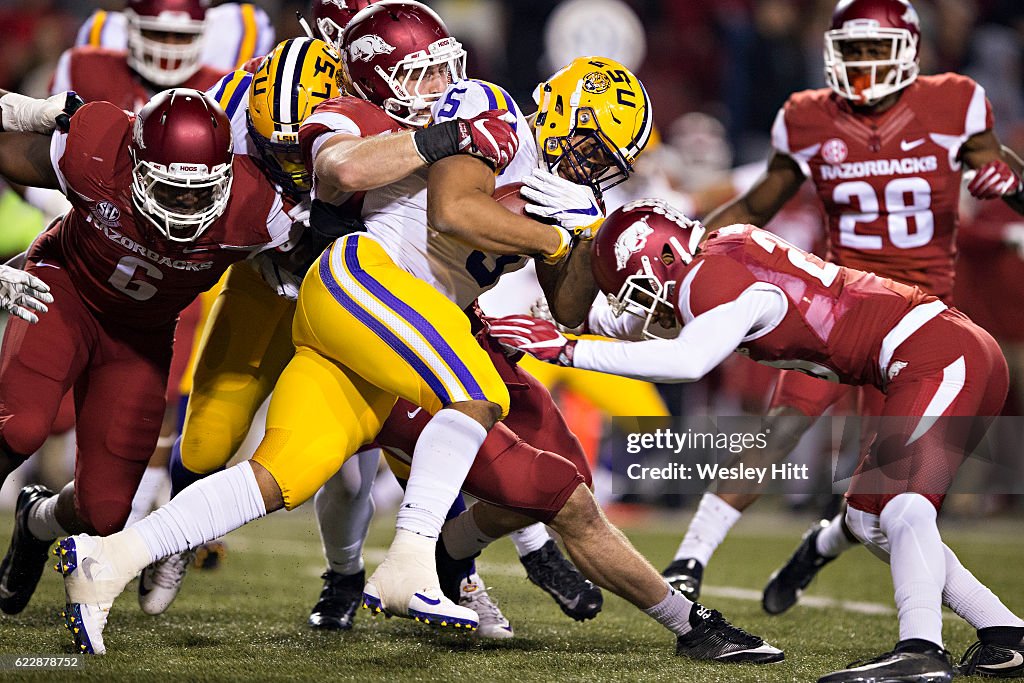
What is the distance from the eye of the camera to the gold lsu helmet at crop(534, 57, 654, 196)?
3.61 metres

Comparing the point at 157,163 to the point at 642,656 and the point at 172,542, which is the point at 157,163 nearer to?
the point at 172,542

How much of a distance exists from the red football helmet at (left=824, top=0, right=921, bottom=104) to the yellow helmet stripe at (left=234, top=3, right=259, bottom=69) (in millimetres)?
2371

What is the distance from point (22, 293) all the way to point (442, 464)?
113 cm

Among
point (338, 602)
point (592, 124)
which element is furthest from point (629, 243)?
point (338, 602)

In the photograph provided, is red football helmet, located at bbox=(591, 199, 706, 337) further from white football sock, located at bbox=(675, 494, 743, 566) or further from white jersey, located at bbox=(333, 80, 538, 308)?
white football sock, located at bbox=(675, 494, 743, 566)

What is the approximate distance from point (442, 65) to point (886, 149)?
1.89 metres

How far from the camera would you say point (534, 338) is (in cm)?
335

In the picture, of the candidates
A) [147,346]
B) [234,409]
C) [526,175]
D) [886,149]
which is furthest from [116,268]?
[886,149]

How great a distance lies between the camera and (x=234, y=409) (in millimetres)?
3863

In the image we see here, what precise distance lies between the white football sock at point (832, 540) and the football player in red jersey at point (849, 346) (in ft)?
3.46

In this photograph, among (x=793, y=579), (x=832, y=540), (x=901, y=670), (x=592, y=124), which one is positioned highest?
(x=592, y=124)

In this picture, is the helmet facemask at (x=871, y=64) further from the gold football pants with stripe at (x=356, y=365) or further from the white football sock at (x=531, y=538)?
the gold football pants with stripe at (x=356, y=365)

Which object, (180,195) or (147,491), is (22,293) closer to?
(180,195)

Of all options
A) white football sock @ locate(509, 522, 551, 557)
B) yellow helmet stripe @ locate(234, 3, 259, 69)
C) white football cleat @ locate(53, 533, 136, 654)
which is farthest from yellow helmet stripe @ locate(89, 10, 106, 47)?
white football cleat @ locate(53, 533, 136, 654)
